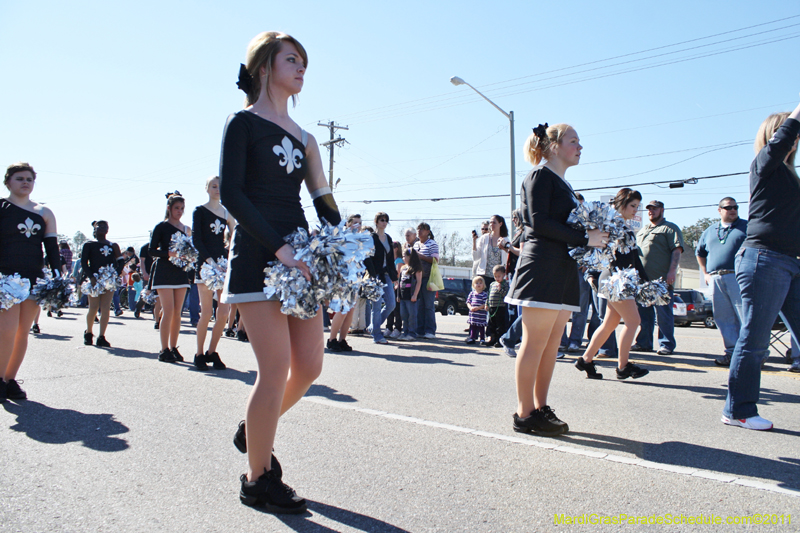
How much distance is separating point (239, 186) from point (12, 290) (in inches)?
133

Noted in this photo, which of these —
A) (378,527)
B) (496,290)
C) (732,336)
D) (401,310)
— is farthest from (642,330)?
(378,527)

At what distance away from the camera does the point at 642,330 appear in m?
8.91

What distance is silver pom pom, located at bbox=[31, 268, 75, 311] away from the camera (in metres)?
5.26

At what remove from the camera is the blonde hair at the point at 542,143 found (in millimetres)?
4070

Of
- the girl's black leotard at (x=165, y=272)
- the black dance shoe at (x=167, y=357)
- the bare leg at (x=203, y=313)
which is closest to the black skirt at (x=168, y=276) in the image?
the girl's black leotard at (x=165, y=272)

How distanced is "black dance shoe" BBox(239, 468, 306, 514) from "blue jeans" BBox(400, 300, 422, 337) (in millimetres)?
8202

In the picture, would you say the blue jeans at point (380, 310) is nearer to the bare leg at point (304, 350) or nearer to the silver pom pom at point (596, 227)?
the silver pom pom at point (596, 227)

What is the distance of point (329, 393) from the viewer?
17.5 feet

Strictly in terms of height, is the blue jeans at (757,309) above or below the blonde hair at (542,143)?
below

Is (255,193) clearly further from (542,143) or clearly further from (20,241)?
(20,241)

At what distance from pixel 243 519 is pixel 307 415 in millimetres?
1844

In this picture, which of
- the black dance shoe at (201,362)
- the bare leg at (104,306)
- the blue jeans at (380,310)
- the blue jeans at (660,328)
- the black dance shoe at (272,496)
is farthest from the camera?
the blue jeans at (380,310)

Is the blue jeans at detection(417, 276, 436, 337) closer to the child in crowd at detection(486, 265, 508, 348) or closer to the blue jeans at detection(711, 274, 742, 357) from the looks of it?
the child in crowd at detection(486, 265, 508, 348)

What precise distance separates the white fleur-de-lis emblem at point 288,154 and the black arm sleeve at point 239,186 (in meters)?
0.17
